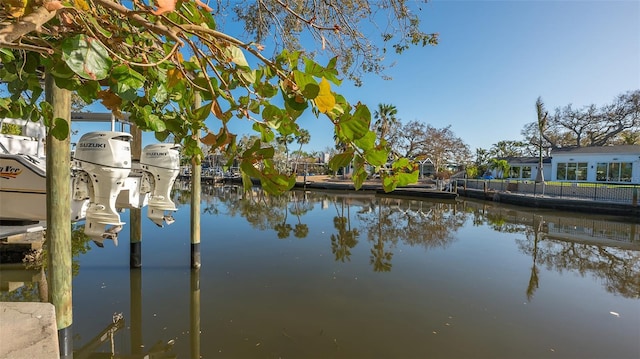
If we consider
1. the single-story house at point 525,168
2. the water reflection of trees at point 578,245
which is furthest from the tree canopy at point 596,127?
the water reflection of trees at point 578,245

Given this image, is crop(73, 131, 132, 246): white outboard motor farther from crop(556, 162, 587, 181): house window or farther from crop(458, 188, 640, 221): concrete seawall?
crop(556, 162, 587, 181): house window

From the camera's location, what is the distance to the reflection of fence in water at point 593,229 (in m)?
10.8

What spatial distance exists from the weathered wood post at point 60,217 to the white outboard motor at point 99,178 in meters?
0.74

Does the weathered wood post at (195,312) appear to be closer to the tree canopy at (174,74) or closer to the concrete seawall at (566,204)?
the tree canopy at (174,74)

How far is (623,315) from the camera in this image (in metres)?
4.82

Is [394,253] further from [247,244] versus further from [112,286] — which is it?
[112,286]

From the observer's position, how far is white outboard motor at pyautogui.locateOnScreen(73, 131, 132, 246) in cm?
375

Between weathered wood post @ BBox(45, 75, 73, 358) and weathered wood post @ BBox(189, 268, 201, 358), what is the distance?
130 centimetres

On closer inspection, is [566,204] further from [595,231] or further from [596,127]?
[596,127]

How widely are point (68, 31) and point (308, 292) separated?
508 cm

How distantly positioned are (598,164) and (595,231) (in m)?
19.5

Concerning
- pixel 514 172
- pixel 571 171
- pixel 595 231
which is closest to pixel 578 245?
pixel 595 231

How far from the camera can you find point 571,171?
91.7ft

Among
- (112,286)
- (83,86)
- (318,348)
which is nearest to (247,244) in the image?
(112,286)
